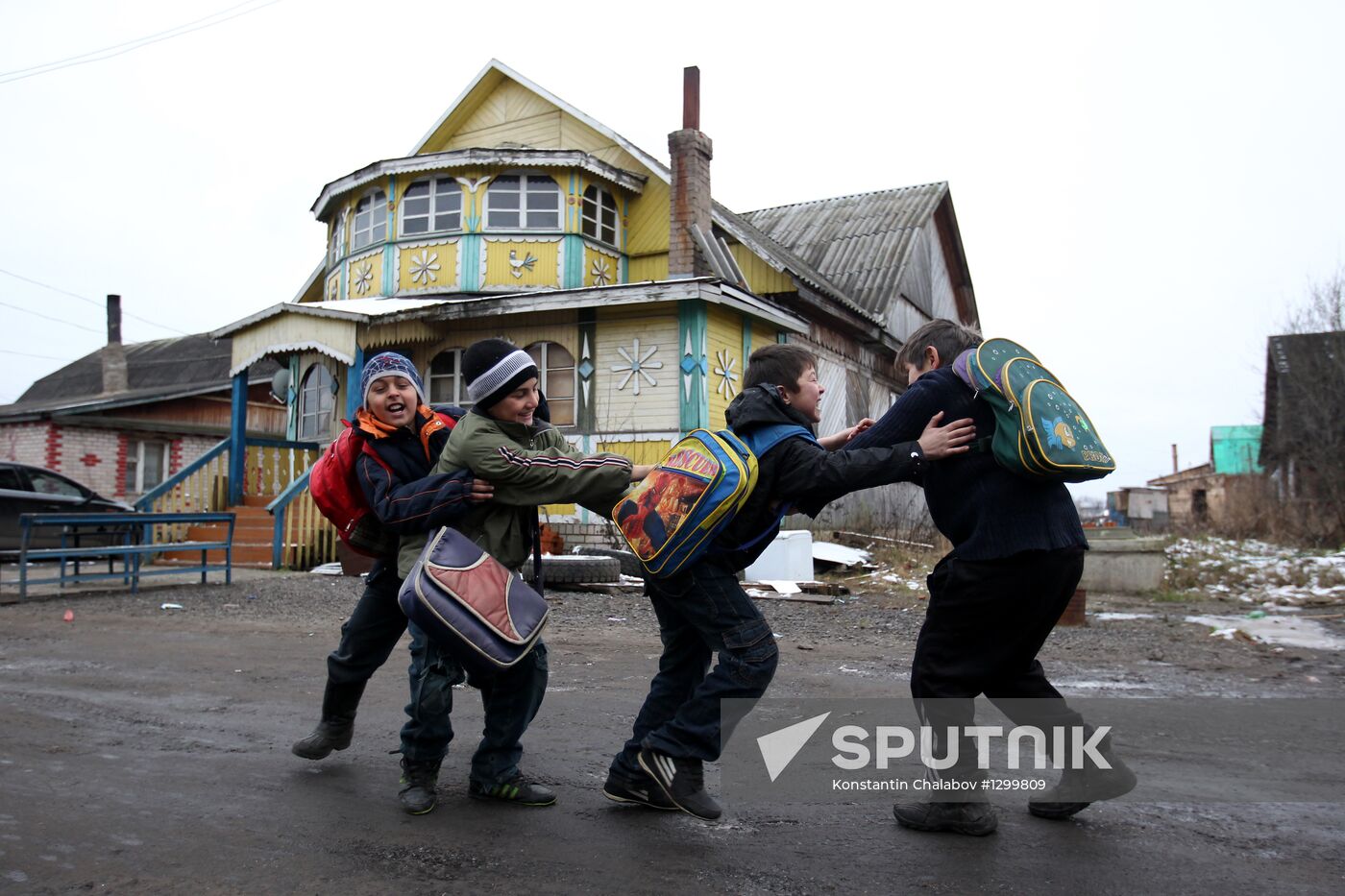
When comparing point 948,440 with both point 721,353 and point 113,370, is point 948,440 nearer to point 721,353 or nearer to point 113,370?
point 721,353

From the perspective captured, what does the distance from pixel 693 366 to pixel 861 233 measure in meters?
10.2

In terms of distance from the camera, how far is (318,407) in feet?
56.6

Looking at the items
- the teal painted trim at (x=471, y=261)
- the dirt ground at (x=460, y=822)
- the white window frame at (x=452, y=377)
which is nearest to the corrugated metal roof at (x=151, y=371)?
the teal painted trim at (x=471, y=261)

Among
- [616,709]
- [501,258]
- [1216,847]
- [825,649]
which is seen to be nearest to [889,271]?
[501,258]

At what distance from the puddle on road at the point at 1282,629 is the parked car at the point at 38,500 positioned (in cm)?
1359

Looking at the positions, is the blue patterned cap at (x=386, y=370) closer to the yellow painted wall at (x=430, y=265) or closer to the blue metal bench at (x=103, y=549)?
the blue metal bench at (x=103, y=549)

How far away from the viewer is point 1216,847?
2812 millimetres

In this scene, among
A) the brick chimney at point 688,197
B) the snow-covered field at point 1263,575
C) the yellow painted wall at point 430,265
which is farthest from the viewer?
the yellow painted wall at point 430,265

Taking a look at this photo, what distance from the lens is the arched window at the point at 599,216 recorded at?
16891 millimetres

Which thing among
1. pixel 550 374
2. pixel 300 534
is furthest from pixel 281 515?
pixel 550 374

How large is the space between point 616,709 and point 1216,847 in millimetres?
2656

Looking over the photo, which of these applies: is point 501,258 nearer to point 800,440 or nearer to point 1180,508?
point 800,440

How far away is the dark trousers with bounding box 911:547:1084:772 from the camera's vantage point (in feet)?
9.43

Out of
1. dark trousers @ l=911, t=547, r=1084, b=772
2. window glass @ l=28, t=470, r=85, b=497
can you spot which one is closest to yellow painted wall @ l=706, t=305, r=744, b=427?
window glass @ l=28, t=470, r=85, b=497
